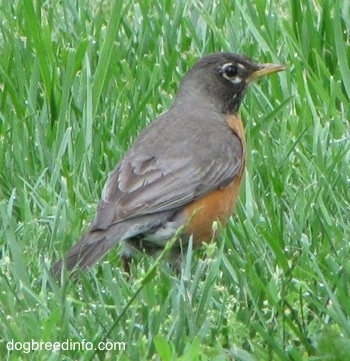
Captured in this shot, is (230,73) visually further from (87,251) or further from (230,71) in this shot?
(87,251)

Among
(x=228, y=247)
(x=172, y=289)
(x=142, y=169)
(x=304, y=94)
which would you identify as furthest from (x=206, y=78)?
(x=172, y=289)

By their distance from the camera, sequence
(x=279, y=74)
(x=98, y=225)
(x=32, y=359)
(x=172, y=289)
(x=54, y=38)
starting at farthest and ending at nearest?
(x=54, y=38), (x=279, y=74), (x=98, y=225), (x=172, y=289), (x=32, y=359)

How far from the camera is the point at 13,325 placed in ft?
12.8

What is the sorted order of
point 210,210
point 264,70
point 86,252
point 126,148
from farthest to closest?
1. point 264,70
2. point 126,148
3. point 210,210
4. point 86,252

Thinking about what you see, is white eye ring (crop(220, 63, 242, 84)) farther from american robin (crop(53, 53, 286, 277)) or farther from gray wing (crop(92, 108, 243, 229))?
gray wing (crop(92, 108, 243, 229))

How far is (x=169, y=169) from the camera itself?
5207 mm

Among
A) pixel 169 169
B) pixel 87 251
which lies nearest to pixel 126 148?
pixel 169 169

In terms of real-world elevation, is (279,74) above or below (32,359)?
below

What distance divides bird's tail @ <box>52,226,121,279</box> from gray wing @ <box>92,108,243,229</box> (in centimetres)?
4

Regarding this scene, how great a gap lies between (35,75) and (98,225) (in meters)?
1.59

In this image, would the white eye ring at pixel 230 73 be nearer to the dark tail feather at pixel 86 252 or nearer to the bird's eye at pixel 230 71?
the bird's eye at pixel 230 71

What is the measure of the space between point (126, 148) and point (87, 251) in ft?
4.08

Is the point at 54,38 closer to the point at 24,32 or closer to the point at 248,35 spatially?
the point at 24,32

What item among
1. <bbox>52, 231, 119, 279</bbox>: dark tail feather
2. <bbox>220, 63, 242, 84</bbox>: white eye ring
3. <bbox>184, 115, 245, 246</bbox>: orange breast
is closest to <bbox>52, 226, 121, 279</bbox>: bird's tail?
<bbox>52, 231, 119, 279</bbox>: dark tail feather
